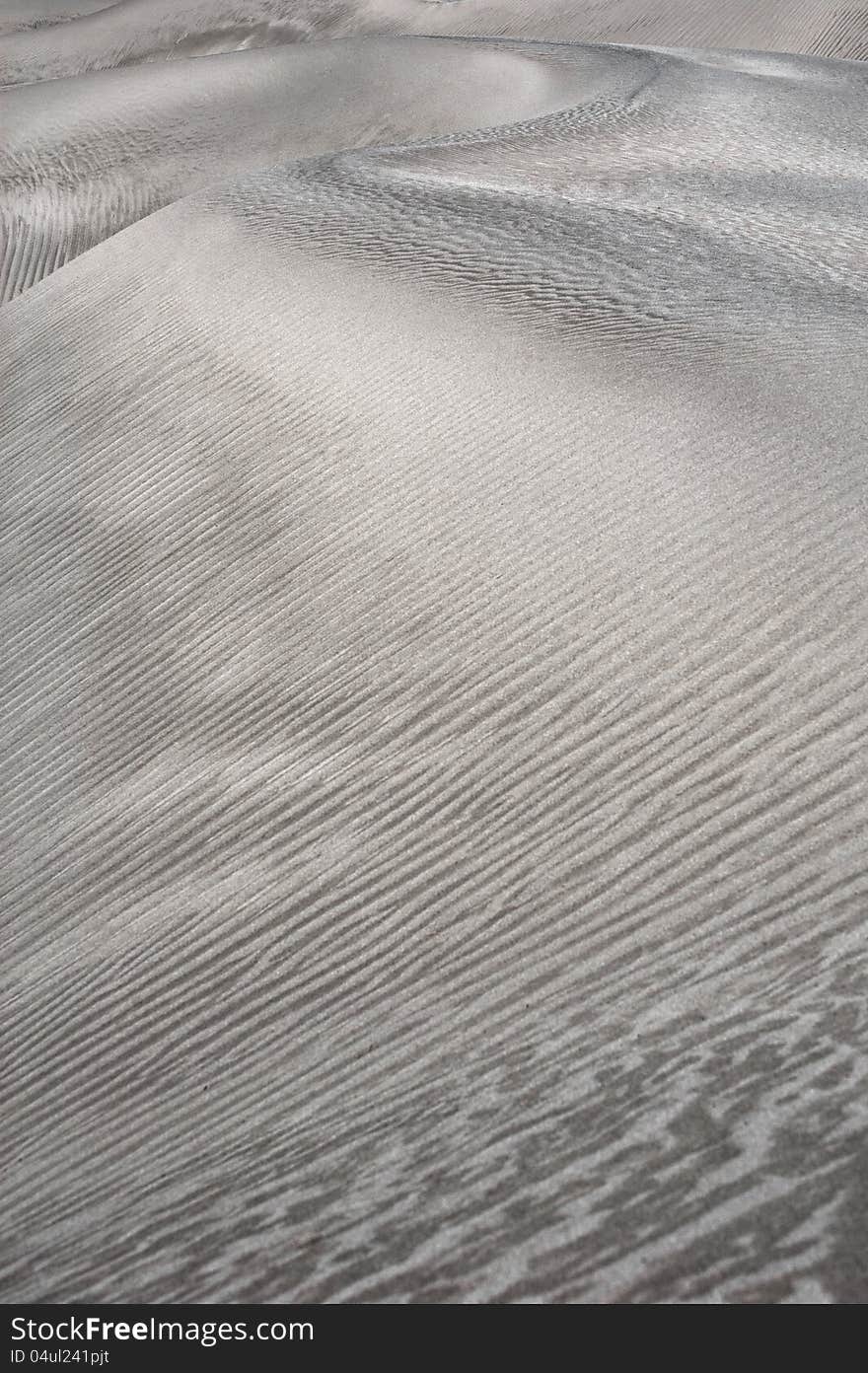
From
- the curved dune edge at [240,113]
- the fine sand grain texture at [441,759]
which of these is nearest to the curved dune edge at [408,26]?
the curved dune edge at [240,113]

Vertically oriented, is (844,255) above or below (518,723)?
above

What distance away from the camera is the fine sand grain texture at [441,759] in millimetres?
1671

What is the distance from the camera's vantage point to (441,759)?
2.91m

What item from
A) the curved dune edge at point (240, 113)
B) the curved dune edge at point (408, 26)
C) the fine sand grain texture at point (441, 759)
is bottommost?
the fine sand grain texture at point (441, 759)

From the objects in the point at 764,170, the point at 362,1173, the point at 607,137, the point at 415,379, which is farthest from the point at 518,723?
the point at 607,137

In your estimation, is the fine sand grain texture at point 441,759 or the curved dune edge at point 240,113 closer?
the fine sand grain texture at point 441,759

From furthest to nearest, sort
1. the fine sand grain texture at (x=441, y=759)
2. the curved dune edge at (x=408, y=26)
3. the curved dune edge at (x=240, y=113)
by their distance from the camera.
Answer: the curved dune edge at (x=408, y=26), the curved dune edge at (x=240, y=113), the fine sand grain texture at (x=441, y=759)

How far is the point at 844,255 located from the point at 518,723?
324 cm

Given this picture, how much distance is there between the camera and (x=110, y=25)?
17.3 meters

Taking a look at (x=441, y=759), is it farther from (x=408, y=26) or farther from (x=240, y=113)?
(x=408, y=26)

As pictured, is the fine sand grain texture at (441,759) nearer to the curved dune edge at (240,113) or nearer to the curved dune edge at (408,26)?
the curved dune edge at (240,113)

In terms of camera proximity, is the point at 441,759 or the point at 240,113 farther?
the point at 240,113

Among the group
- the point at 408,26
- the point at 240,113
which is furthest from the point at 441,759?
the point at 408,26
